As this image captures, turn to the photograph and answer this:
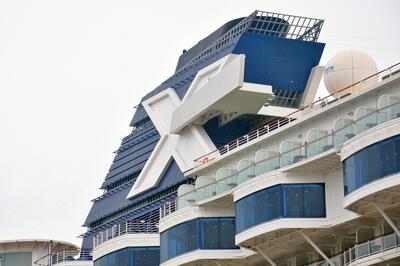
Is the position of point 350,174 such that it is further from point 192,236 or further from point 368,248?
point 192,236

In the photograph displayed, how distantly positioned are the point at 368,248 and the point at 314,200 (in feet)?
17.5

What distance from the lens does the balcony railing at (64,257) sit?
303 feet

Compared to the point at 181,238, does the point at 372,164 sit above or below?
above

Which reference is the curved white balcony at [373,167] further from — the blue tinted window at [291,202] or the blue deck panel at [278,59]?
the blue deck panel at [278,59]

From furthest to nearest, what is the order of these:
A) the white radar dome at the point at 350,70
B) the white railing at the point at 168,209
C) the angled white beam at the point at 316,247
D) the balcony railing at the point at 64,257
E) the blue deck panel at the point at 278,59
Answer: the balcony railing at the point at 64,257 → the blue deck panel at the point at 278,59 → the white railing at the point at 168,209 → the white radar dome at the point at 350,70 → the angled white beam at the point at 316,247

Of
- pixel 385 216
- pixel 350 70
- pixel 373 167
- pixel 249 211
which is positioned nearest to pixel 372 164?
pixel 373 167

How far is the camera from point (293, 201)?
210 ft

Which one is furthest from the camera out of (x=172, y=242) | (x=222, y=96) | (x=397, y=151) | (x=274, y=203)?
(x=222, y=96)

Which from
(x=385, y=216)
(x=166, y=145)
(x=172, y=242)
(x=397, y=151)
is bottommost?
(x=385, y=216)

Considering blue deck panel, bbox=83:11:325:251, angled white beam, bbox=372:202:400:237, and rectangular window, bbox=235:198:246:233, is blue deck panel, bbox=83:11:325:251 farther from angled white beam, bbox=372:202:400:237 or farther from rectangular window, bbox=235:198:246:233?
angled white beam, bbox=372:202:400:237

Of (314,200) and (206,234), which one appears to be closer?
(314,200)

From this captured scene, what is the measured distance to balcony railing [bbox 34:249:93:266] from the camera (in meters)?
92.4

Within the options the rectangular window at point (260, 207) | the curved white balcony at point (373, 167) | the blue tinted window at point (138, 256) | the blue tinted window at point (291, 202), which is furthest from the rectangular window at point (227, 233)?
the curved white balcony at point (373, 167)

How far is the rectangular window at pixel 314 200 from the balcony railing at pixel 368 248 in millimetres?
2435
